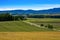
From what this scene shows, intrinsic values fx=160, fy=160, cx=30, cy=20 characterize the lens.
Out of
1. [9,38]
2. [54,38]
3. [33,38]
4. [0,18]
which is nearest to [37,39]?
[33,38]

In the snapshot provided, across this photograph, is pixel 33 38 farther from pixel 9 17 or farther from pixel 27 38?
pixel 9 17

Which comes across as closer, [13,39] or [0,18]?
[13,39]

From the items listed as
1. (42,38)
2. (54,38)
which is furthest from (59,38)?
(42,38)

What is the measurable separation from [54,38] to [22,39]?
223 centimetres

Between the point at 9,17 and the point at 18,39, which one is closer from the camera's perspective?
the point at 18,39

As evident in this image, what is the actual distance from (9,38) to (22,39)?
985 mm

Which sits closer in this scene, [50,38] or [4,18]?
[50,38]

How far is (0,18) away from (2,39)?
16951 millimetres

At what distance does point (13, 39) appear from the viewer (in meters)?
11.0

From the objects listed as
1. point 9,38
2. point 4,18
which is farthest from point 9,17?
point 9,38

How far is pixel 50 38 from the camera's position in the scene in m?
11.2

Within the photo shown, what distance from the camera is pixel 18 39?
36.3 ft

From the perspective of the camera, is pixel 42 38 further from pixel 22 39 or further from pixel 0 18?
pixel 0 18

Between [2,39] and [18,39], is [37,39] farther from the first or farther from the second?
[2,39]
